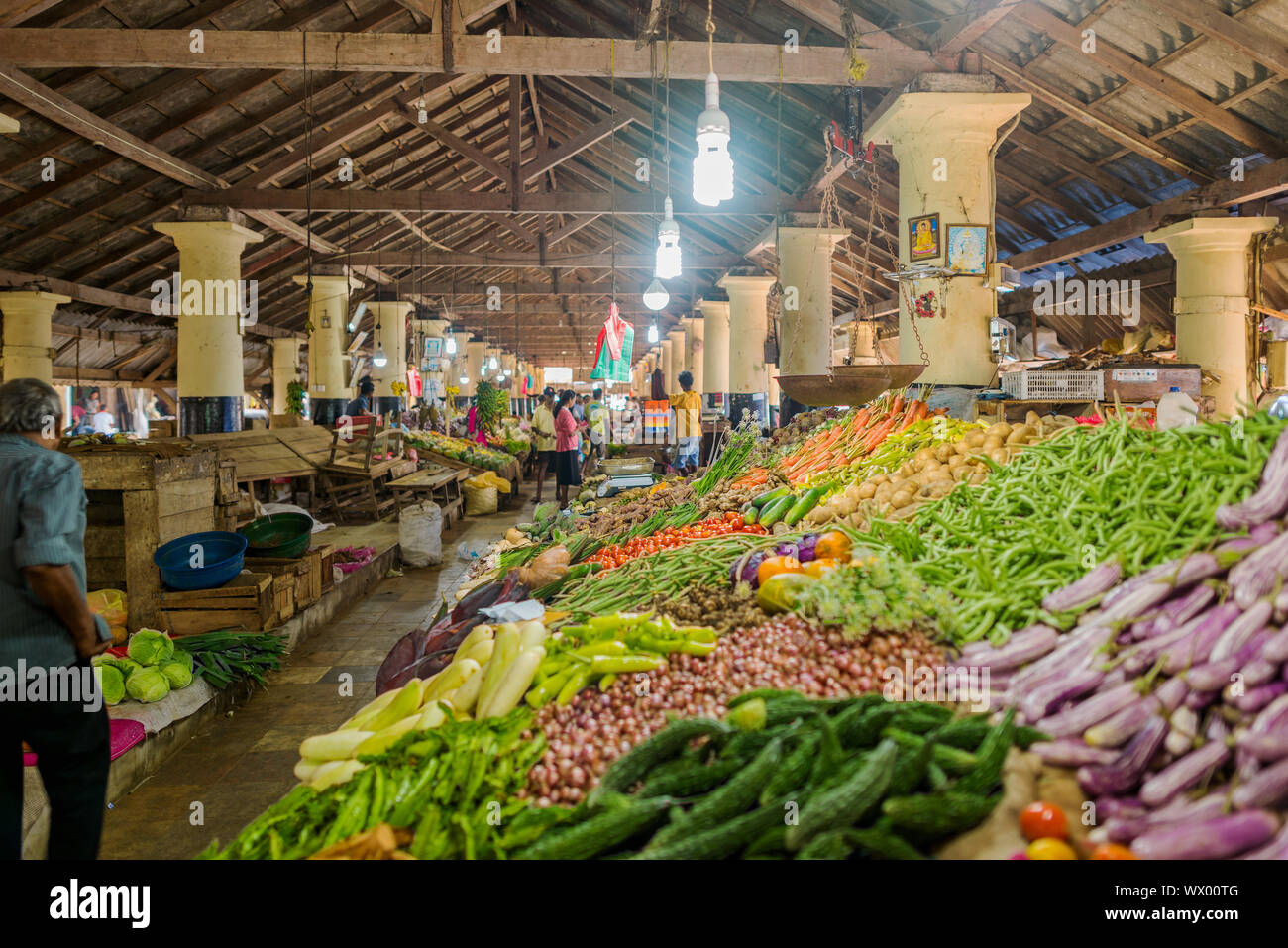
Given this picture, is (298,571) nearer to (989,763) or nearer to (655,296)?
(655,296)

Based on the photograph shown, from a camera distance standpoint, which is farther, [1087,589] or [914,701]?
[1087,589]

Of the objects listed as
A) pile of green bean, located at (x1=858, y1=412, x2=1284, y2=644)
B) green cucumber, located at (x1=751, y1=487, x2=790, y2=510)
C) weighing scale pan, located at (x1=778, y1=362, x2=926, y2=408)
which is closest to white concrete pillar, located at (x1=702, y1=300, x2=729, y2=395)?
weighing scale pan, located at (x1=778, y1=362, x2=926, y2=408)

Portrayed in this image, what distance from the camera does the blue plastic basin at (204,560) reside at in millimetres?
5066

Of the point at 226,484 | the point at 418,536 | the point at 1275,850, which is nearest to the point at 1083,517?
the point at 1275,850

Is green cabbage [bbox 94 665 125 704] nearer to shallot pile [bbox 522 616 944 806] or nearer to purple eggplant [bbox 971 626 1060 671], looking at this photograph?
shallot pile [bbox 522 616 944 806]

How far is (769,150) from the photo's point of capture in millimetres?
11031

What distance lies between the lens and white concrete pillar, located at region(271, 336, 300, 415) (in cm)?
2162

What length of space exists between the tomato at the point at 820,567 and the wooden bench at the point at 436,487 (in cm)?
912

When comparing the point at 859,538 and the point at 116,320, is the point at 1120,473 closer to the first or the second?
the point at 859,538

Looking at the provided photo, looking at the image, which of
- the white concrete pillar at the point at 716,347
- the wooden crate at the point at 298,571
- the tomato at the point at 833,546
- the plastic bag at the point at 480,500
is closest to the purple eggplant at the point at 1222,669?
the tomato at the point at 833,546

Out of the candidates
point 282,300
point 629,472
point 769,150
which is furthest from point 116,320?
point 769,150

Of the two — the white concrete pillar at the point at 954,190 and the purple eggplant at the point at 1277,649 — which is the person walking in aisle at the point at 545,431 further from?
the purple eggplant at the point at 1277,649

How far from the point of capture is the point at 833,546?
3.22 m

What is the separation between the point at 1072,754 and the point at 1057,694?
0.20m
